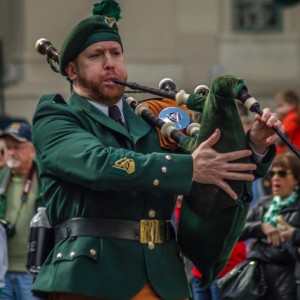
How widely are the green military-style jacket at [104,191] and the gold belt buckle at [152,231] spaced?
27mm

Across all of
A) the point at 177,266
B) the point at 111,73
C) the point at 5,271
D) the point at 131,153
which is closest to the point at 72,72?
the point at 111,73

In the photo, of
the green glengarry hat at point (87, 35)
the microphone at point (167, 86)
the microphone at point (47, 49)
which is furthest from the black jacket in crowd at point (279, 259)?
the green glengarry hat at point (87, 35)

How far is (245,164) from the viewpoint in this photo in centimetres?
550

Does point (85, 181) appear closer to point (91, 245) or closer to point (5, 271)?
point (91, 245)

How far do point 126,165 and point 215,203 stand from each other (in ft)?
1.49

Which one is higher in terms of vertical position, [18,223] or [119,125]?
[119,125]

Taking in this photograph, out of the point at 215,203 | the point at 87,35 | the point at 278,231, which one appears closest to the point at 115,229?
the point at 215,203

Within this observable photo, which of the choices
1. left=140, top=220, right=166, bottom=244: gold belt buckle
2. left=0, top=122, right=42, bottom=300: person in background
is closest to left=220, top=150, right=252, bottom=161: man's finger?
left=140, top=220, right=166, bottom=244: gold belt buckle

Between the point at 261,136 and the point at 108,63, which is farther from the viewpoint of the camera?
the point at 108,63

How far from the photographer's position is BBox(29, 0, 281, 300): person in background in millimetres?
5531

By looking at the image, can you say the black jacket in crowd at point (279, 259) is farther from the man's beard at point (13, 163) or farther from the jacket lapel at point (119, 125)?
the jacket lapel at point (119, 125)

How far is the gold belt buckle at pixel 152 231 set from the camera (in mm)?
5809

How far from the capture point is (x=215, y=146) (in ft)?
18.1

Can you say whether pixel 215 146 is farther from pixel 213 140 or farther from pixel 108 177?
pixel 108 177
